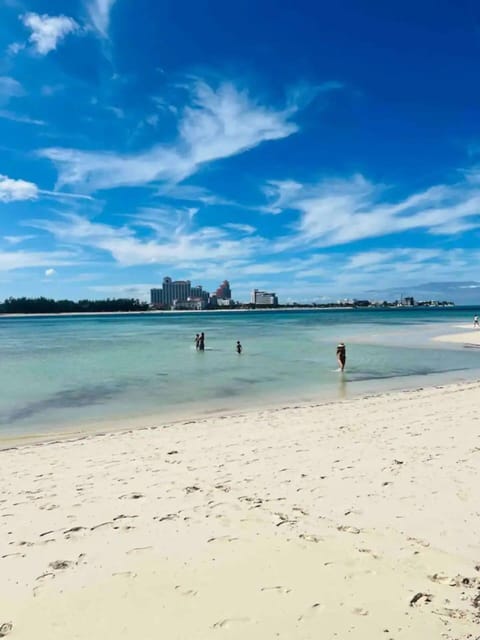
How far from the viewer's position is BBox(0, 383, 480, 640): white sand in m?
3.48

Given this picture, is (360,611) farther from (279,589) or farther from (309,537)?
(309,537)

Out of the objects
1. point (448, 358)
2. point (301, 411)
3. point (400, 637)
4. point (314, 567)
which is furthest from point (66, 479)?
point (448, 358)

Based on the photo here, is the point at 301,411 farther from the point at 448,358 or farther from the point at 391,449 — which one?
the point at 448,358

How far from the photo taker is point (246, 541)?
467 centimetres

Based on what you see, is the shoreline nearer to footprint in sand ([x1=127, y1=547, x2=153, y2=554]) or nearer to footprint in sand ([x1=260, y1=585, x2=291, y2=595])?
footprint in sand ([x1=127, y1=547, x2=153, y2=554])

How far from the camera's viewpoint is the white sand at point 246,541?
137 inches

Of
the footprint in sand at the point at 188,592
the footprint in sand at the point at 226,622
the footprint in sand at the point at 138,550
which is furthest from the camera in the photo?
the footprint in sand at the point at 138,550

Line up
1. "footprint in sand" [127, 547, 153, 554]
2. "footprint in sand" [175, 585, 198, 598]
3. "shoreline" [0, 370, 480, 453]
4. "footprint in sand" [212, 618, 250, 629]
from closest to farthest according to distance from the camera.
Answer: "footprint in sand" [212, 618, 250, 629]
"footprint in sand" [175, 585, 198, 598]
"footprint in sand" [127, 547, 153, 554]
"shoreline" [0, 370, 480, 453]

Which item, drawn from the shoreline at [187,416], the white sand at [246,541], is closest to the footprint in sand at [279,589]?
the white sand at [246,541]

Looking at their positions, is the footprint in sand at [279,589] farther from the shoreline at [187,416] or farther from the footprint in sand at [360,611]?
the shoreline at [187,416]

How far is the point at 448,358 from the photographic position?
26.3 metres

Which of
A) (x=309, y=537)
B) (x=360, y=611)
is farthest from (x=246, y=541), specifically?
(x=360, y=611)

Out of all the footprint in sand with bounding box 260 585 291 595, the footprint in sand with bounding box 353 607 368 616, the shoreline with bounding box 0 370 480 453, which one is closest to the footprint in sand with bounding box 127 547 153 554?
the footprint in sand with bounding box 260 585 291 595

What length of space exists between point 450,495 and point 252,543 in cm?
275
